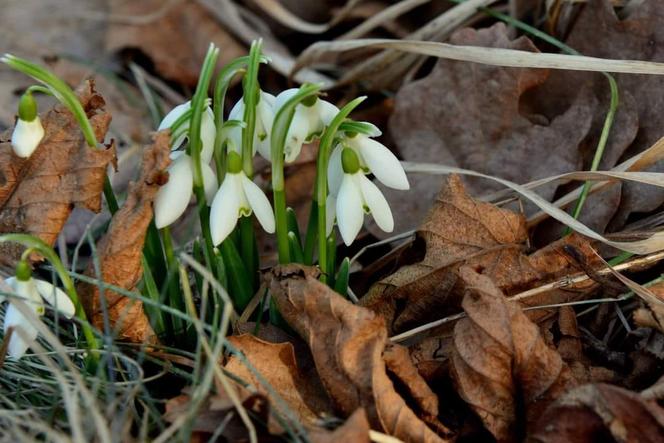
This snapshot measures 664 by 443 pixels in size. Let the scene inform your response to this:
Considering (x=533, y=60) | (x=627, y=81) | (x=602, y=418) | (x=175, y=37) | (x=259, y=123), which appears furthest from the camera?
(x=175, y=37)

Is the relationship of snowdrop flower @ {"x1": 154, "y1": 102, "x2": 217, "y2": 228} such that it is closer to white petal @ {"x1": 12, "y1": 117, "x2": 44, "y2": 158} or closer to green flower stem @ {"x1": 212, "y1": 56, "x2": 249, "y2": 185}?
green flower stem @ {"x1": 212, "y1": 56, "x2": 249, "y2": 185}

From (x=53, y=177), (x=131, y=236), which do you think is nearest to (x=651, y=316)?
Answer: (x=131, y=236)

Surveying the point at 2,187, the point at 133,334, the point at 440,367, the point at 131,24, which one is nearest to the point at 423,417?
the point at 440,367

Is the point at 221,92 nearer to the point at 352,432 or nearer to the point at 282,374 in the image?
the point at 282,374

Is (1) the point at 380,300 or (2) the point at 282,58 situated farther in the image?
(2) the point at 282,58

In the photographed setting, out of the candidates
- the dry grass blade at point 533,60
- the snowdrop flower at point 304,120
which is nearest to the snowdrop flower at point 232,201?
the snowdrop flower at point 304,120

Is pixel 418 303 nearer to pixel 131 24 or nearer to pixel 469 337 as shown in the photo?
pixel 469 337
